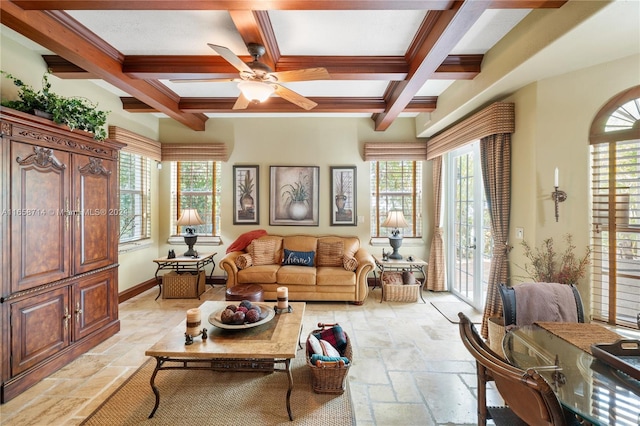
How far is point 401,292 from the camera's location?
4164mm

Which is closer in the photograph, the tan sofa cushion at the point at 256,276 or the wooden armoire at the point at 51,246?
the wooden armoire at the point at 51,246

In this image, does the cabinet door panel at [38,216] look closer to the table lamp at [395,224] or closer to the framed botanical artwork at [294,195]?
the framed botanical artwork at [294,195]

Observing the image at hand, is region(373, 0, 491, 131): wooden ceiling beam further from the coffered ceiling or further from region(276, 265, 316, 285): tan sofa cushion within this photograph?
region(276, 265, 316, 285): tan sofa cushion

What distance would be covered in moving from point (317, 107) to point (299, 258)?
2.29m

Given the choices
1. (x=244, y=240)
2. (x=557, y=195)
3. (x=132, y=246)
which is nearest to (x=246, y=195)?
(x=244, y=240)

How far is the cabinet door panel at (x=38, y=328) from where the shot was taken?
2.06 m

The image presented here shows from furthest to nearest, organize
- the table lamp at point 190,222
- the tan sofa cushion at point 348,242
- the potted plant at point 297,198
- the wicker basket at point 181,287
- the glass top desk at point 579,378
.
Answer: the potted plant at point 297,198, the tan sofa cushion at point 348,242, the table lamp at point 190,222, the wicker basket at point 181,287, the glass top desk at point 579,378

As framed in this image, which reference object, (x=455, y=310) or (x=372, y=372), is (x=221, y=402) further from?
(x=455, y=310)

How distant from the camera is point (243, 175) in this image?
4910mm

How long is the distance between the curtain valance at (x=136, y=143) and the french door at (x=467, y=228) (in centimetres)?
489

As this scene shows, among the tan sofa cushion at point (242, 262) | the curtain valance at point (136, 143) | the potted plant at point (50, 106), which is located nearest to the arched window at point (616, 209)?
the tan sofa cushion at point (242, 262)

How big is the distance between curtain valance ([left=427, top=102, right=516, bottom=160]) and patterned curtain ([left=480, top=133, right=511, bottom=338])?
0.10 metres

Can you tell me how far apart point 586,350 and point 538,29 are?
7.27 ft

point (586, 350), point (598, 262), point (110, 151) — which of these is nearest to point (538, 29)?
point (598, 262)
